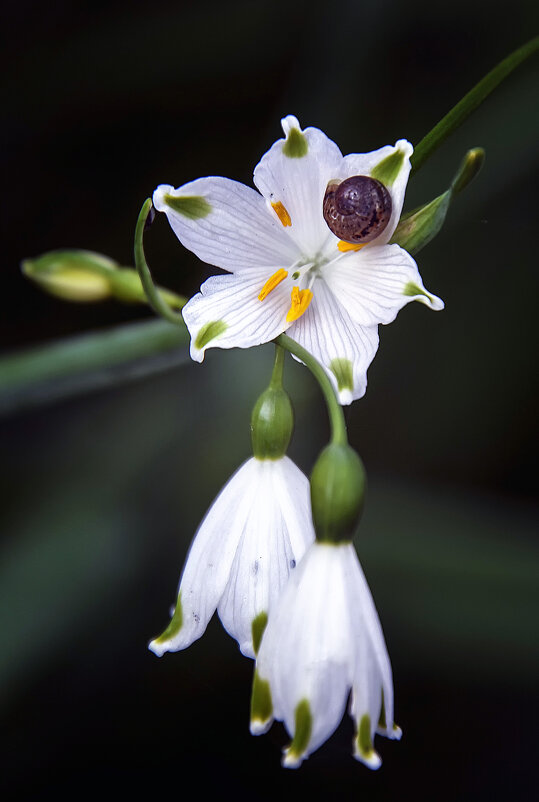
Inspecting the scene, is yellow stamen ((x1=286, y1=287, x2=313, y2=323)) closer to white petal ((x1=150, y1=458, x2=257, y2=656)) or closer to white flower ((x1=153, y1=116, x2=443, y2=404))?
white flower ((x1=153, y1=116, x2=443, y2=404))

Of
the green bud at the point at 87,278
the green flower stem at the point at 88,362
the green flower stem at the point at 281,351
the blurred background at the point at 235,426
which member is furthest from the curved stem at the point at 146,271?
the blurred background at the point at 235,426

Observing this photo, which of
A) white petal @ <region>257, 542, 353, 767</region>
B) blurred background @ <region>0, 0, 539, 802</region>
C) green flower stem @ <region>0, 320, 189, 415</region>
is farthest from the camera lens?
blurred background @ <region>0, 0, 539, 802</region>

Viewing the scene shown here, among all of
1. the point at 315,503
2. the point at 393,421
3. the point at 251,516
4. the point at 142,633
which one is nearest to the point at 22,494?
the point at 142,633

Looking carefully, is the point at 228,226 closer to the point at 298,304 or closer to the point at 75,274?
the point at 298,304

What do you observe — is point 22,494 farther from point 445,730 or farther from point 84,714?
point 445,730

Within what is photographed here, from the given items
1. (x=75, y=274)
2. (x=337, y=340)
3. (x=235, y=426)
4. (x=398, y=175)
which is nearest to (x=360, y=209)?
(x=398, y=175)

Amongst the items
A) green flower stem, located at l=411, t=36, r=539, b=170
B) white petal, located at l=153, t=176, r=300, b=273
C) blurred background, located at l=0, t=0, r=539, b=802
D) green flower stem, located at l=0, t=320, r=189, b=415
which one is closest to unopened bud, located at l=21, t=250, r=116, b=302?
green flower stem, located at l=0, t=320, r=189, b=415

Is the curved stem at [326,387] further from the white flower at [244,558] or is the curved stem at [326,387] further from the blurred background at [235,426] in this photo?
the blurred background at [235,426]
